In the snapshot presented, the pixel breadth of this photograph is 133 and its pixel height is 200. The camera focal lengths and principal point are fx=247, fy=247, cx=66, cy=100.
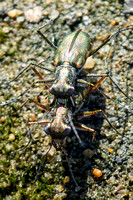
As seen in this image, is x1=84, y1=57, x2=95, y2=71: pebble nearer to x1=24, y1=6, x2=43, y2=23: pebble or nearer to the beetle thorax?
the beetle thorax

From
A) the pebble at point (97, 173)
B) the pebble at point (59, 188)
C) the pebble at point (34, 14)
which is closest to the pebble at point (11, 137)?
the pebble at point (59, 188)

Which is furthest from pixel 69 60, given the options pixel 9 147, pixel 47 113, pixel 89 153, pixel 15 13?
pixel 15 13

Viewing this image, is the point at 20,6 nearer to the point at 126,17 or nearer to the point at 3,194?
the point at 126,17

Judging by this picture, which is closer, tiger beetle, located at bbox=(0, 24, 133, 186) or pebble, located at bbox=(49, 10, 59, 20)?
tiger beetle, located at bbox=(0, 24, 133, 186)

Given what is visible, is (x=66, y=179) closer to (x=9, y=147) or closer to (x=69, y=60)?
(x=9, y=147)

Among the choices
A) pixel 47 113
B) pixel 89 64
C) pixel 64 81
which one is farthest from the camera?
pixel 89 64

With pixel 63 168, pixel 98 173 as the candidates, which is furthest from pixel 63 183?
pixel 98 173

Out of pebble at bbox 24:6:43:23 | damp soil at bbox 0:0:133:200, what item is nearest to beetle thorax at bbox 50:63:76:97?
damp soil at bbox 0:0:133:200

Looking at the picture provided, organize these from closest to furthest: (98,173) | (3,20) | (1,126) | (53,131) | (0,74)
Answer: (53,131)
(98,173)
(1,126)
(0,74)
(3,20)
